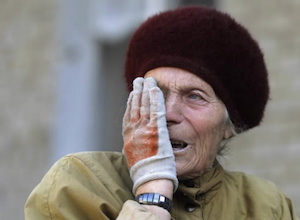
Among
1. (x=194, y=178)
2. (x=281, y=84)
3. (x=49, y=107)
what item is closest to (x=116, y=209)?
(x=194, y=178)

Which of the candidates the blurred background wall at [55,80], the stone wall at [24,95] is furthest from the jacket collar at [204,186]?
the stone wall at [24,95]

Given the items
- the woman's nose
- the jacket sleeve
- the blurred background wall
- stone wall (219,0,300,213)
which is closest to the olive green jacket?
the jacket sleeve

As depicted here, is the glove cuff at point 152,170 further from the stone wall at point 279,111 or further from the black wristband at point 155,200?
the stone wall at point 279,111

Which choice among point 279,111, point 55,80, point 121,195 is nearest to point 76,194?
point 121,195

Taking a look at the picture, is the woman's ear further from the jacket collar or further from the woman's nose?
the woman's nose

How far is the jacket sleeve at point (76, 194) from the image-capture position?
10.3ft

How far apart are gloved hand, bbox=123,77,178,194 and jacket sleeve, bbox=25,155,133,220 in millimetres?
87

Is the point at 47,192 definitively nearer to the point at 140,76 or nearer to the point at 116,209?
the point at 116,209

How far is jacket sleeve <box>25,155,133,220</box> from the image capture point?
3146mm

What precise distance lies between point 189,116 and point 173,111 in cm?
7

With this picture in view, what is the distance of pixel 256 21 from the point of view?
22.5 ft

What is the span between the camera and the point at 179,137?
339 cm

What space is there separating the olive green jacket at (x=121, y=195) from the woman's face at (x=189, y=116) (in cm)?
9

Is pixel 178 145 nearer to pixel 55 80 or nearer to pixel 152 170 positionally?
pixel 152 170
